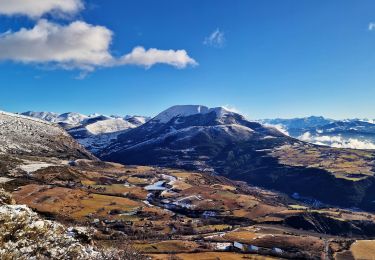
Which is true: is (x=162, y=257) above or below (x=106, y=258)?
below

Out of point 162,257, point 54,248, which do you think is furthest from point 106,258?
point 162,257

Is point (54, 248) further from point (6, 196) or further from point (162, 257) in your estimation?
point (162, 257)

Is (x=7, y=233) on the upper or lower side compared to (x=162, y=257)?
upper

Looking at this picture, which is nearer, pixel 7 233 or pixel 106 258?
pixel 7 233

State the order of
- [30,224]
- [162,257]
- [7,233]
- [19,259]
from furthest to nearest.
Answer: [162,257]
[30,224]
[7,233]
[19,259]

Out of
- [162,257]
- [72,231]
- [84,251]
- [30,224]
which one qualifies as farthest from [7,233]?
[162,257]

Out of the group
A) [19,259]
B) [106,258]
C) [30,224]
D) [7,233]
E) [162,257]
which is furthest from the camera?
[162,257]

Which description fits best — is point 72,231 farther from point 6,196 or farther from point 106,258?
point 6,196

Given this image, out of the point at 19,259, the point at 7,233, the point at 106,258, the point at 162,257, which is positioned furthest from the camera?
the point at 162,257

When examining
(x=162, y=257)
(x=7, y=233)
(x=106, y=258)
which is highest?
(x=7, y=233)
